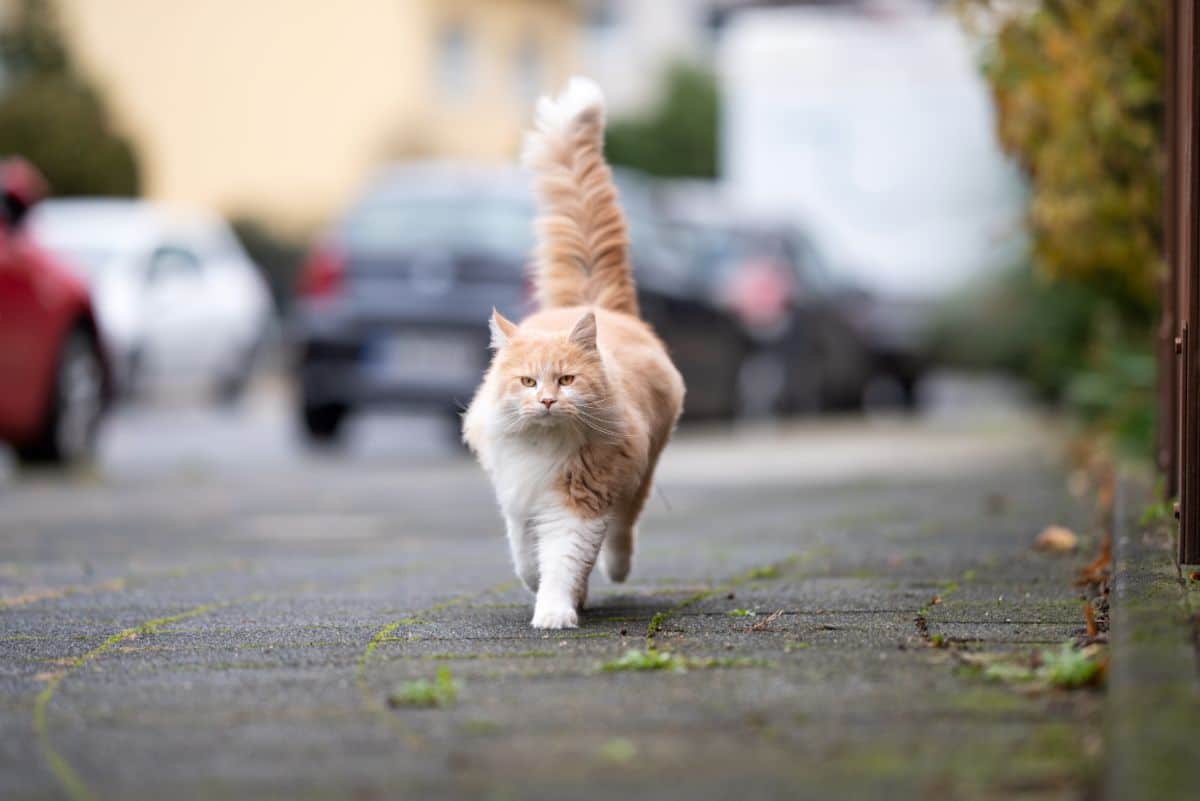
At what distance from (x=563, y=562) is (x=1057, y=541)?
2158 millimetres

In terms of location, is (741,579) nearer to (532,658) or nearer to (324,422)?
(532,658)

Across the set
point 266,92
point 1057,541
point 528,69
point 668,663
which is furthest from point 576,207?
point 528,69

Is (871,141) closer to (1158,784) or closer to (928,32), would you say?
(928,32)

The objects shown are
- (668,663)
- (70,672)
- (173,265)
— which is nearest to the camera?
(668,663)

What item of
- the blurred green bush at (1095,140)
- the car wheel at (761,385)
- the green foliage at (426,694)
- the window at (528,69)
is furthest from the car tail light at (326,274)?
the window at (528,69)

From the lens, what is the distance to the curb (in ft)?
8.95

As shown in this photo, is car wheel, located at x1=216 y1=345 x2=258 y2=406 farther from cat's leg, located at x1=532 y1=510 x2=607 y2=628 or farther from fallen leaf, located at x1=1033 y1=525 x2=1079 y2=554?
cat's leg, located at x1=532 y1=510 x2=607 y2=628

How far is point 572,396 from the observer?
490cm

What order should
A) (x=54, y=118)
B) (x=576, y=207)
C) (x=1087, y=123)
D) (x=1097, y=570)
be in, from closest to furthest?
(x=1097, y=570), (x=576, y=207), (x=1087, y=123), (x=54, y=118)

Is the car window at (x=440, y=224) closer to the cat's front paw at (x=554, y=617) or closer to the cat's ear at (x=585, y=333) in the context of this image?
the cat's ear at (x=585, y=333)

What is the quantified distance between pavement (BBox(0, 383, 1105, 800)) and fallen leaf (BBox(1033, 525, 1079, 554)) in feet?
0.30

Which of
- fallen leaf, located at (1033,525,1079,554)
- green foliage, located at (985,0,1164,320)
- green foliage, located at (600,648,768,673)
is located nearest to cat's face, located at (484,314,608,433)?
green foliage, located at (600,648,768,673)

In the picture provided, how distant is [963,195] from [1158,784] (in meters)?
19.0

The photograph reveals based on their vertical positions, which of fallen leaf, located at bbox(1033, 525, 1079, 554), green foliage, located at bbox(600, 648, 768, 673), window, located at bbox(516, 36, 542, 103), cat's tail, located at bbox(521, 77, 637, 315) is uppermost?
window, located at bbox(516, 36, 542, 103)
